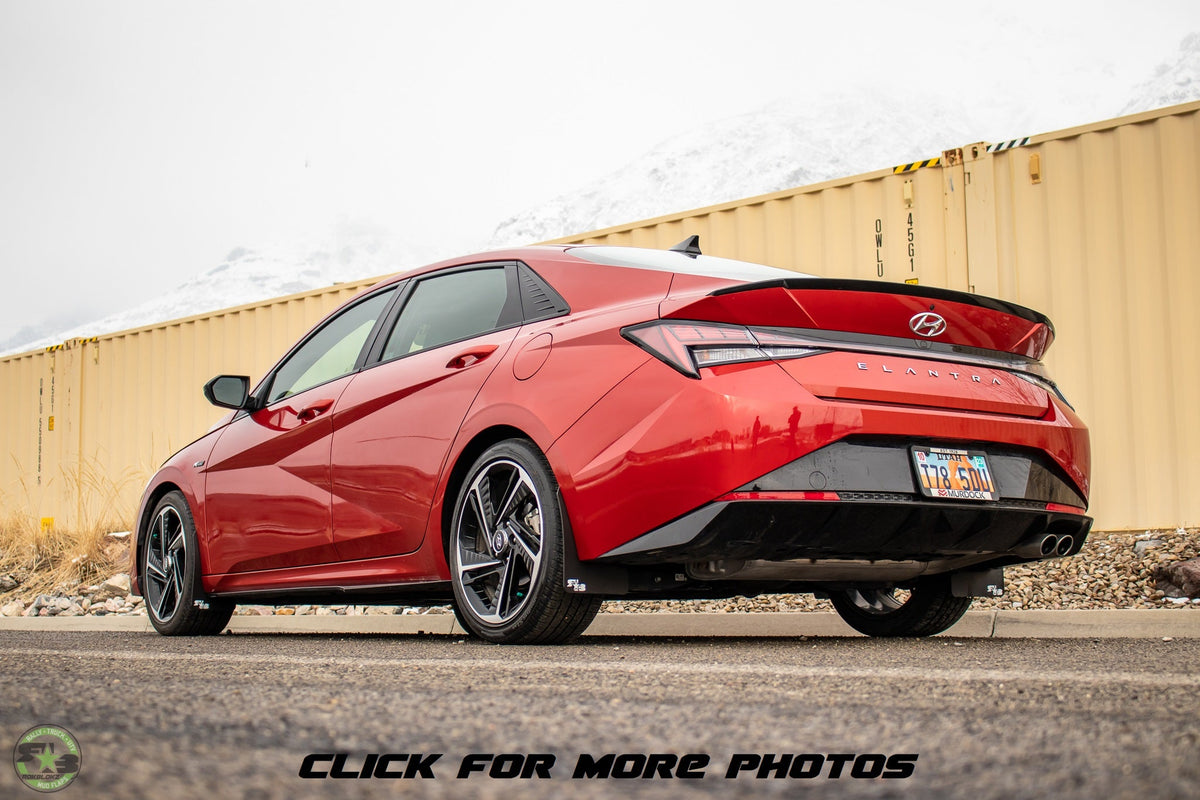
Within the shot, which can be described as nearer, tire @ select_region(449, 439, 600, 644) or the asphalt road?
the asphalt road

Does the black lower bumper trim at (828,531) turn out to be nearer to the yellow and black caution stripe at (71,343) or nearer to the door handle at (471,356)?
the door handle at (471,356)

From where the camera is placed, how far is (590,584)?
339 cm

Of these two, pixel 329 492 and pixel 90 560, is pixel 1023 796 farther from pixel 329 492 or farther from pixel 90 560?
pixel 90 560

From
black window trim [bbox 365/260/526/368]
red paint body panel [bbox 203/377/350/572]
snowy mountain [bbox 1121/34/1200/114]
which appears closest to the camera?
black window trim [bbox 365/260/526/368]

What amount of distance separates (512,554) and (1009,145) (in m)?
5.12

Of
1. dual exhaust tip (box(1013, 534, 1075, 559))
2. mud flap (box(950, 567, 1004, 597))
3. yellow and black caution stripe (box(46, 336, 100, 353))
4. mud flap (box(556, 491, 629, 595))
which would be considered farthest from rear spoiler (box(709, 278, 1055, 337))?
yellow and black caution stripe (box(46, 336, 100, 353))

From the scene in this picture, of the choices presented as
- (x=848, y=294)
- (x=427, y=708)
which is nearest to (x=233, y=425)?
(x=848, y=294)

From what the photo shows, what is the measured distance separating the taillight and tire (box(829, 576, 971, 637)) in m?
1.50

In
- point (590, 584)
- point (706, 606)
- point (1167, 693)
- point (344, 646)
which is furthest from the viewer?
point (706, 606)

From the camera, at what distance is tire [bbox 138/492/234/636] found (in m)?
5.35

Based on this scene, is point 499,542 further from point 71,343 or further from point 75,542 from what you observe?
point 71,343

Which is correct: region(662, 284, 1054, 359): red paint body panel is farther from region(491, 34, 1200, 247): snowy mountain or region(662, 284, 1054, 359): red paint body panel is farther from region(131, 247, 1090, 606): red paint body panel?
region(491, 34, 1200, 247): snowy mountain

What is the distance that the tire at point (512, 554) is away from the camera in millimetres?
3467

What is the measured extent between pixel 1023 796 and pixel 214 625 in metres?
4.89
